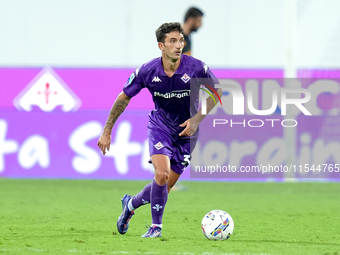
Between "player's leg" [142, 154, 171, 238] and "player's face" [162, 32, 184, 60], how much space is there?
0.99m

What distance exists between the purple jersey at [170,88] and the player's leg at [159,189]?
38cm

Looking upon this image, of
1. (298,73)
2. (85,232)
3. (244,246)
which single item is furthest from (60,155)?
(244,246)

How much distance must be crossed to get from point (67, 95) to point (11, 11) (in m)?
3.41

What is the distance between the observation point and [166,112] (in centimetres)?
639

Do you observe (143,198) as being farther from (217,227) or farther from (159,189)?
(217,227)

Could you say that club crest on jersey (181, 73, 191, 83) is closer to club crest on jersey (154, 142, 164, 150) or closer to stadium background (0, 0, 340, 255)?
club crest on jersey (154, 142, 164, 150)

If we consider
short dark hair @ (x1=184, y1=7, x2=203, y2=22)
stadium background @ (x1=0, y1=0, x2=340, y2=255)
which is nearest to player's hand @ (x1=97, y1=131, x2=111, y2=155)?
stadium background @ (x1=0, y1=0, x2=340, y2=255)

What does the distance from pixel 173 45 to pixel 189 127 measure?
82cm

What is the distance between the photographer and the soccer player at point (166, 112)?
6113mm

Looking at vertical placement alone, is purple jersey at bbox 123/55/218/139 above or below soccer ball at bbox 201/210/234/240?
above

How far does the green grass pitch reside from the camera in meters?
5.56

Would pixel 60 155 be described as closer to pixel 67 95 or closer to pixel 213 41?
pixel 67 95

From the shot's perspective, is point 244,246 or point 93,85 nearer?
point 244,246

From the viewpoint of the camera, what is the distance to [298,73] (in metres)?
13.7
